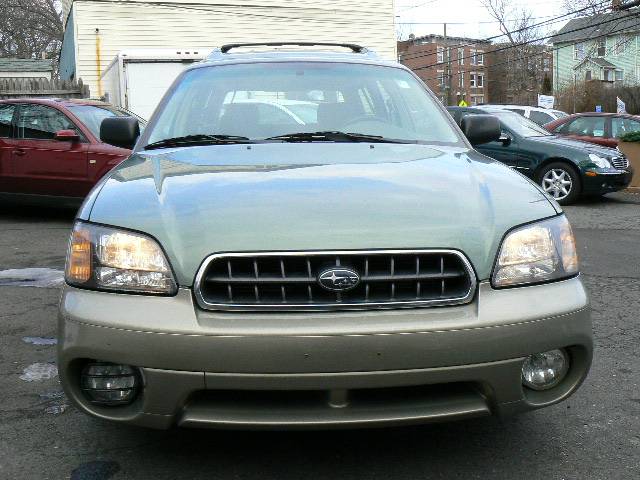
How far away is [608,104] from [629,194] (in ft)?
104

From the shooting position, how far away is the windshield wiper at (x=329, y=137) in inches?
144

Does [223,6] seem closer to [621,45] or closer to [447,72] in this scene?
[621,45]

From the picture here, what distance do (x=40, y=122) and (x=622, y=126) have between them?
1084cm

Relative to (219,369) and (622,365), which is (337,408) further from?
(622,365)

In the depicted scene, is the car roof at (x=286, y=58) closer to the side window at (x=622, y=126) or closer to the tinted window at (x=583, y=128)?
the tinted window at (x=583, y=128)

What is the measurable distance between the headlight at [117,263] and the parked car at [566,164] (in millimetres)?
9819

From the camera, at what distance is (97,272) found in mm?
2637

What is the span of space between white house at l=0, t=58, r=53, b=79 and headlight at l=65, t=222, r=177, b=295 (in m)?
28.3

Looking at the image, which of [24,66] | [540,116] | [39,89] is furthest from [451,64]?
[39,89]

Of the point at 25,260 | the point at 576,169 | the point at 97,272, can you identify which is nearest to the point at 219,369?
the point at 97,272

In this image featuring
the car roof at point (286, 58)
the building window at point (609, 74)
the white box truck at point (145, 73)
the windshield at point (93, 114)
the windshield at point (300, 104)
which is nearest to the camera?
the windshield at point (300, 104)

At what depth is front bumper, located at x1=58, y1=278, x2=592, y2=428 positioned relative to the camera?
93.7 inches

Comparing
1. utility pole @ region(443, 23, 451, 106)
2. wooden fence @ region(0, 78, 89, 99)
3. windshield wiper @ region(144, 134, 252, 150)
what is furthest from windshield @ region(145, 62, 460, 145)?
utility pole @ region(443, 23, 451, 106)

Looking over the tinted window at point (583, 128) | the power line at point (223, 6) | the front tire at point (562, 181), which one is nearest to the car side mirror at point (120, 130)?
the front tire at point (562, 181)
